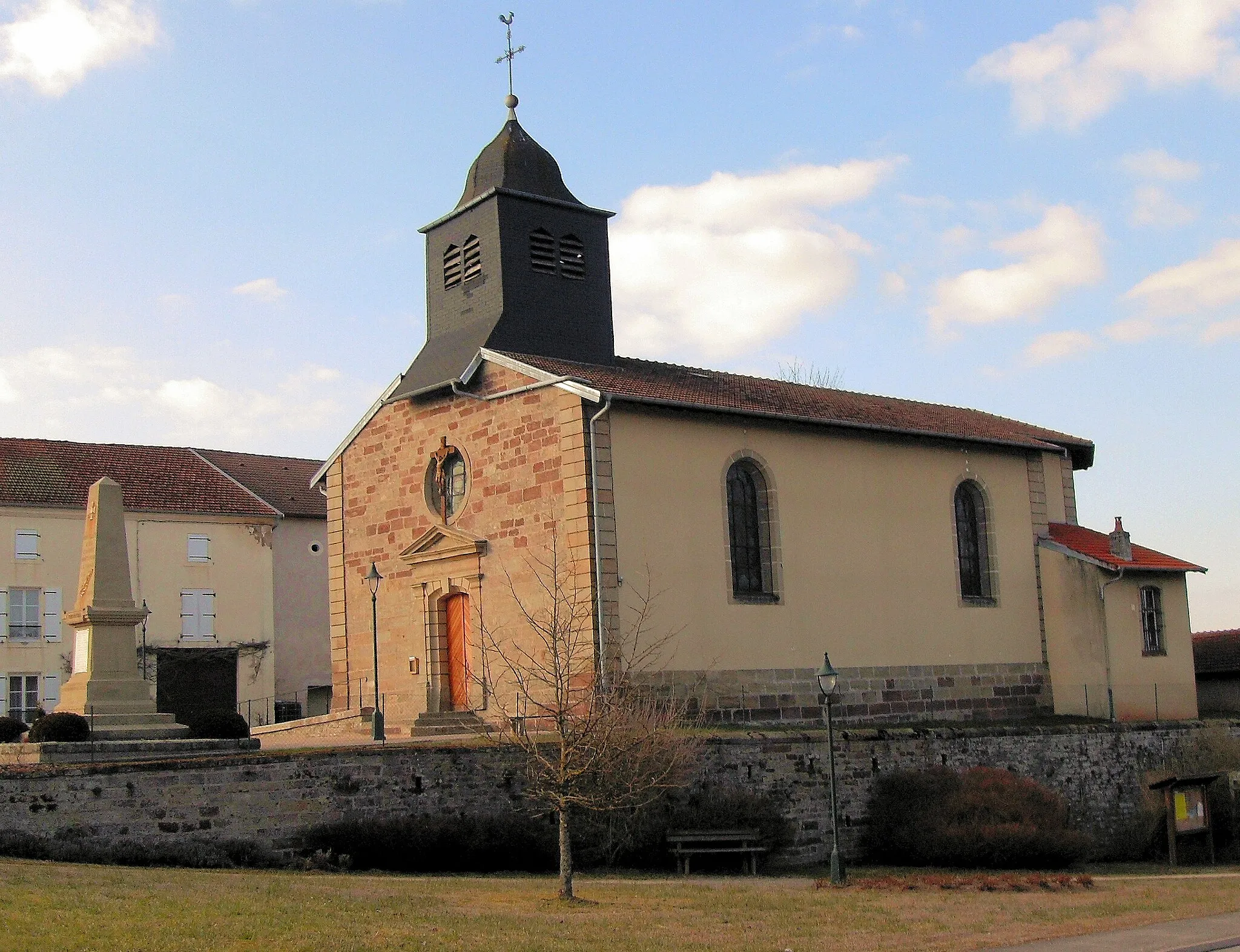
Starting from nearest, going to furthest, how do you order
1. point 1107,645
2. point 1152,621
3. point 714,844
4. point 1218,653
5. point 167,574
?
1. point 714,844
2. point 1107,645
3. point 1152,621
4. point 1218,653
5. point 167,574

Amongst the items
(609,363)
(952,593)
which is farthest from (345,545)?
(952,593)

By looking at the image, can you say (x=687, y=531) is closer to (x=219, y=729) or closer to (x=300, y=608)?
(x=219, y=729)

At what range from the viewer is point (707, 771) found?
18844 mm

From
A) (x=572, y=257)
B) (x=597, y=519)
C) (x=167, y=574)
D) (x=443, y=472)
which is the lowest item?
(x=597, y=519)

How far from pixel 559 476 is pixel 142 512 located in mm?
18391

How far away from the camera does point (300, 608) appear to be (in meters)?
38.1

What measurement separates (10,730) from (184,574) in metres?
19.6

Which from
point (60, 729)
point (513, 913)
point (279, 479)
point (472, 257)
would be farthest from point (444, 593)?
point (279, 479)

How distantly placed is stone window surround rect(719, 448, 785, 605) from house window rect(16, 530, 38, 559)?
65.4 feet

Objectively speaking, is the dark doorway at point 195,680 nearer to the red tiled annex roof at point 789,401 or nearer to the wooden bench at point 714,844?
the red tiled annex roof at point 789,401

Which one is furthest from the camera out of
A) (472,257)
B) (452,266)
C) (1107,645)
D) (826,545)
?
(1107,645)

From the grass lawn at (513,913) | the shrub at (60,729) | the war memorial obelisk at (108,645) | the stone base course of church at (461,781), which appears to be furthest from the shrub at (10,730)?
the grass lawn at (513,913)

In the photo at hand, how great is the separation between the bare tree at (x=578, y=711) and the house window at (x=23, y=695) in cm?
1674

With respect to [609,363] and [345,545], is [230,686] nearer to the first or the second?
[345,545]
